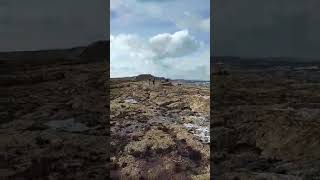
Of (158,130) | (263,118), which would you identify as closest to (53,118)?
(158,130)

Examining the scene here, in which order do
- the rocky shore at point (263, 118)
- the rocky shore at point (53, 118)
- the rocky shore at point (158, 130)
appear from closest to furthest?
1. the rocky shore at point (53, 118)
2. the rocky shore at point (263, 118)
3. the rocky shore at point (158, 130)

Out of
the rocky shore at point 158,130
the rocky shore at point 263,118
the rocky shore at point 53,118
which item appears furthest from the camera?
the rocky shore at point 158,130

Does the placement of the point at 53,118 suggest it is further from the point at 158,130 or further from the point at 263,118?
the point at 263,118

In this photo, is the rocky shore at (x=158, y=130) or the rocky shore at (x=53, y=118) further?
the rocky shore at (x=158, y=130)

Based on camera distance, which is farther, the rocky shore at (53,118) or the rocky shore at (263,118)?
the rocky shore at (263,118)

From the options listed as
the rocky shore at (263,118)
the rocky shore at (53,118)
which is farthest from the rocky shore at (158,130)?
the rocky shore at (53,118)

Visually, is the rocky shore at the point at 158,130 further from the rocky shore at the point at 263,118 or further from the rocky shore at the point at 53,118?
the rocky shore at the point at 53,118

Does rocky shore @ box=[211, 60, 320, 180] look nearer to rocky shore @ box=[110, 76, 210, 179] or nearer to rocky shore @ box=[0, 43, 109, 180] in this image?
rocky shore @ box=[110, 76, 210, 179]

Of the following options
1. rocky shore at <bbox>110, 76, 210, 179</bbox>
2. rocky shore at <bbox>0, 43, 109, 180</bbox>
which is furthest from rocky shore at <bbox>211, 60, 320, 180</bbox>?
rocky shore at <bbox>0, 43, 109, 180</bbox>

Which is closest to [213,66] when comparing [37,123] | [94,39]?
[94,39]

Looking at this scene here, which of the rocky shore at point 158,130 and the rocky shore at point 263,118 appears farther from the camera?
the rocky shore at point 158,130

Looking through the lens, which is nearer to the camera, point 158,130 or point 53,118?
point 53,118

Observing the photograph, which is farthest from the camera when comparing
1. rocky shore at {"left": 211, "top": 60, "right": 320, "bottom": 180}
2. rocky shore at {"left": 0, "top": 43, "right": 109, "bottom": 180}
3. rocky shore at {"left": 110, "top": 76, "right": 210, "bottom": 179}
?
rocky shore at {"left": 110, "top": 76, "right": 210, "bottom": 179}

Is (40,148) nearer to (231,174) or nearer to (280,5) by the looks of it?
(231,174)
